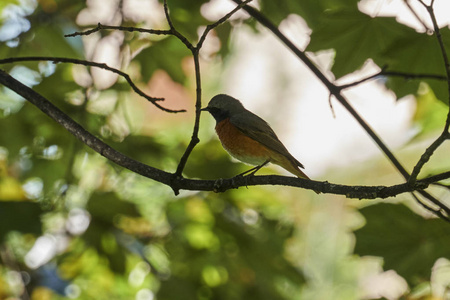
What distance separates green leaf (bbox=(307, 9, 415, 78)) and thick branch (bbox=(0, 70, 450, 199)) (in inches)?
46.7

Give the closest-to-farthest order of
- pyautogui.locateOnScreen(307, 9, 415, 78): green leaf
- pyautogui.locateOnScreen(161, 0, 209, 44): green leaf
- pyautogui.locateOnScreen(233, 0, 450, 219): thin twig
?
pyautogui.locateOnScreen(233, 0, 450, 219): thin twig, pyautogui.locateOnScreen(307, 9, 415, 78): green leaf, pyautogui.locateOnScreen(161, 0, 209, 44): green leaf

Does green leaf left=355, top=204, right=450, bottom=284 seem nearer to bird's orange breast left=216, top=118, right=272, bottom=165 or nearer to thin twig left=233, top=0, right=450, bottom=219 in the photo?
thin twig left=233, top=0, right=450, bottom=219

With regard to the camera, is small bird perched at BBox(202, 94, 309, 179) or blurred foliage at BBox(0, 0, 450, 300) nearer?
small bird perched at BBox(202, 94, 309, 179)

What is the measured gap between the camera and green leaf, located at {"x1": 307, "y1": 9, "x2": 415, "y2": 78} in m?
2.69

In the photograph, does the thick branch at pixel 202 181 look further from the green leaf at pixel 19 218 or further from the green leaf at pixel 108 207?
the green leaf at pixel 108 207

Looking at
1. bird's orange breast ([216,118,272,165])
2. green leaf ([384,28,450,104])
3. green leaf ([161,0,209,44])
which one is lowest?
bird's orange breast ([216,118,272,165])

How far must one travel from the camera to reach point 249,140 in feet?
9.17

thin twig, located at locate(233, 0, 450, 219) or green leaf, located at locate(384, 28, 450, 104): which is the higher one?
green leaf, located at locate(384, 28, 450, 104)

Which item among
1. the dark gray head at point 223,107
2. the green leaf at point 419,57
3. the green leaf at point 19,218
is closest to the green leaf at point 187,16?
the dark gray head at point 223,107

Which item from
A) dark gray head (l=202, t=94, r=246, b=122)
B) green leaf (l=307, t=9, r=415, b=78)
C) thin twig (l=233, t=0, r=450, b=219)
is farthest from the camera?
dark gray head (l=202, t=94, r=246, b=122)

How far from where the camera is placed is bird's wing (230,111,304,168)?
2.72m

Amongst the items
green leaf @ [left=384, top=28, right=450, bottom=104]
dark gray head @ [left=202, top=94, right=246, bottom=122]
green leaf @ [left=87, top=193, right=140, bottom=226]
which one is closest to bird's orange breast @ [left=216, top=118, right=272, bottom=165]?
dark gray head @ [left=202, top=94, right=246, bottom=122]

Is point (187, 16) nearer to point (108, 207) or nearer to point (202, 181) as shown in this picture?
point (108, 207)

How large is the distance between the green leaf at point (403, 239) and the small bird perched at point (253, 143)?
453 millimetres
